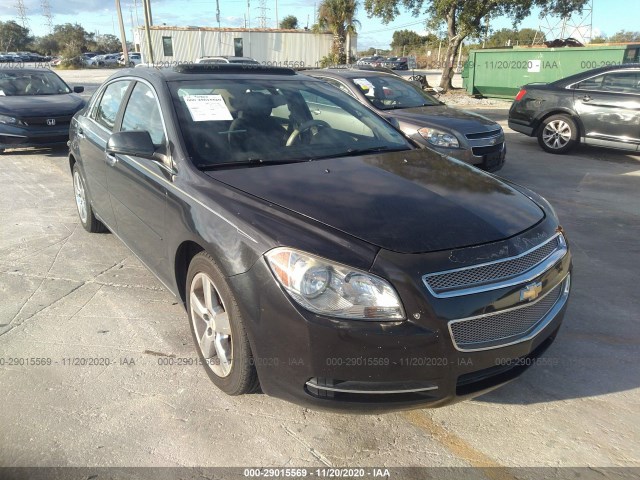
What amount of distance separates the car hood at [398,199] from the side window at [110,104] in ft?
5.78

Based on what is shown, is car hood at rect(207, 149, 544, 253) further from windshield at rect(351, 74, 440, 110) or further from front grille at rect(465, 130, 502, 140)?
windshield at rect(351, 74, 440, 110)

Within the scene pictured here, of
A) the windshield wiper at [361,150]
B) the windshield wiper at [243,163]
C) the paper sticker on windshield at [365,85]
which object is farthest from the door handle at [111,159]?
the paper sticker on windshield at [365,85]

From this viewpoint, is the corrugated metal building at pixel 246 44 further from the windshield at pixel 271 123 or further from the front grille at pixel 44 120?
the windshield at pixel 271 123

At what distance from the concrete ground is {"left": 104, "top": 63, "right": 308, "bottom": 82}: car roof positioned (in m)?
1.63

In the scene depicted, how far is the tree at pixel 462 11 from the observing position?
17891mm

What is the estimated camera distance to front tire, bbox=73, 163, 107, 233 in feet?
16.3

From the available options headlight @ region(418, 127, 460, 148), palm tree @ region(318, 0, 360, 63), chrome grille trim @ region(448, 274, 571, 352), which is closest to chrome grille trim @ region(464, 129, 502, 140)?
headlight @ region(418, 127, 460, 148)

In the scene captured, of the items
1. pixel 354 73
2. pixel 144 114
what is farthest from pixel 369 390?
pixel 354 73

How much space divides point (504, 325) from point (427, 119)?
5.20 metres

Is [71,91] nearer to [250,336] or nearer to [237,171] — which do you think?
[237,171]

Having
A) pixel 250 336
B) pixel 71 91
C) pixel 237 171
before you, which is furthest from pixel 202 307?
pixel 71 91

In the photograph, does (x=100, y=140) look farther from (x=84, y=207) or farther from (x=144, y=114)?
(x=84, y=207)

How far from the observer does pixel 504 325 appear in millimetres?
2303

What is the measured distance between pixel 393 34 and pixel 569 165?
7930cm
